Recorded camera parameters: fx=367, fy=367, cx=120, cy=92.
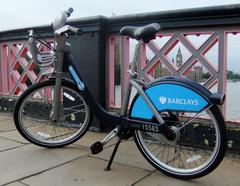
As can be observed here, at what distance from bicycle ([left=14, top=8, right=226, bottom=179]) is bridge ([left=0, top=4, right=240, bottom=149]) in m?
0.43

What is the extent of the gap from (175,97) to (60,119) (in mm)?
1479

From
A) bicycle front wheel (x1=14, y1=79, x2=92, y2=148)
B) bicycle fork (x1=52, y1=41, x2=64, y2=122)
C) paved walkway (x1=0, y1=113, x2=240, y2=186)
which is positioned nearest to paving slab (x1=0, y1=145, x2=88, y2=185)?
paved walkway (x1=0, y1=113, x2=240, y2=186)

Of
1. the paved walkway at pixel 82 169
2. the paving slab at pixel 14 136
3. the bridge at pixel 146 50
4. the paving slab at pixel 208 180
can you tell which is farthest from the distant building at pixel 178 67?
the paving slab at pixel 14 136

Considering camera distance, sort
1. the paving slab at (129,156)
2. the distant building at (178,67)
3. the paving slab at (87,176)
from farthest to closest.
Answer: the distant building at (178,67) < the paving slab at (129,156) < the paving slab at (87,176)

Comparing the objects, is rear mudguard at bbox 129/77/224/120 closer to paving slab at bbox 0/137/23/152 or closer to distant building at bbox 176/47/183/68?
distant building at bbox 176/47/183/68

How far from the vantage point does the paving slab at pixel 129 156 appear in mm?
3343

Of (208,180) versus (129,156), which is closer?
(208,180)

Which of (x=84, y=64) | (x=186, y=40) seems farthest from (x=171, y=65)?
(x=84, y=64)

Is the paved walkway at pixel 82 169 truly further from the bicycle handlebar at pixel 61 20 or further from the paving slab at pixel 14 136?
the bicycle handlebar at pixel 61 20

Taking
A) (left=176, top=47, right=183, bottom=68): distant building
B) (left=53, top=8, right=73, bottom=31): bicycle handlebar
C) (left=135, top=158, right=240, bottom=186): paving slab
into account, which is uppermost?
(left=53, top=8, right=73, bottom=31): bicycle handlebar

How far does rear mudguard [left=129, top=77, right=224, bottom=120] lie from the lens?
2832 millimetres

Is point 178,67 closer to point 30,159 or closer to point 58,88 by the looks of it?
point 58,88

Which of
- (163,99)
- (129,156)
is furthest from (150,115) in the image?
(129,156)

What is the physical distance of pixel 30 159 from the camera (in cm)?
355
